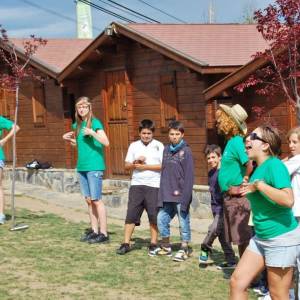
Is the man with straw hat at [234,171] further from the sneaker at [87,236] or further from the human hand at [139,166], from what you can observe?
the sneaker at [87,236]

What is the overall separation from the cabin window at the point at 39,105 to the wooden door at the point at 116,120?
2894mm

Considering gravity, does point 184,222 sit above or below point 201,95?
below

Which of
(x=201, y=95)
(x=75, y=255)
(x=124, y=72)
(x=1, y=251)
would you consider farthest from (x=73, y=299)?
(x=124, y=72)

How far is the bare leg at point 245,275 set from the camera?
165 inches

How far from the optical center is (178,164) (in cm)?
688

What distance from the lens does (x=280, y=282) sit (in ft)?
13.7

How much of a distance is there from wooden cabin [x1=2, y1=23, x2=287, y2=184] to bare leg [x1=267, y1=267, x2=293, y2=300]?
645cm

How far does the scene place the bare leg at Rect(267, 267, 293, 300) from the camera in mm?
4148

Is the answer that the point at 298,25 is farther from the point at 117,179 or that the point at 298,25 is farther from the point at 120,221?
the point at 117,179

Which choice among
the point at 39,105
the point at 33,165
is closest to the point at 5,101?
the point at 39,105

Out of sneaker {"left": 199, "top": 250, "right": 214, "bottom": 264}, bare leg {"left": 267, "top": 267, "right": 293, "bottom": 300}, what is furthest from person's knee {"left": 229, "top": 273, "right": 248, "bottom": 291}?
sneaker {"left": 199, "top": 250, "right": 214, "bottom": 264}

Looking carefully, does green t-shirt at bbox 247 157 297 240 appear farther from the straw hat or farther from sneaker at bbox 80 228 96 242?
sneaker at bbox 80 228 96 242

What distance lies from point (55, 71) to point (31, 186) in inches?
117

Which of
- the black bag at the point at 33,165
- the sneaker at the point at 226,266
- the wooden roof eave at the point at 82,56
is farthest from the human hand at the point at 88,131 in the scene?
the black bag at the point at 33,165
